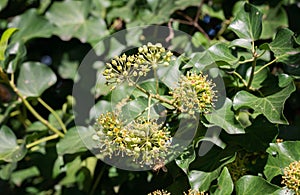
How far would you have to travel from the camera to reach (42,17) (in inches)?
97.3

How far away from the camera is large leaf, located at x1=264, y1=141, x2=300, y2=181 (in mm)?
1617

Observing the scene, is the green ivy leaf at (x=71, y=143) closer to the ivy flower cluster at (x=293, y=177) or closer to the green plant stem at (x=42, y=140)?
the green plant stem at (x=42, y=140)

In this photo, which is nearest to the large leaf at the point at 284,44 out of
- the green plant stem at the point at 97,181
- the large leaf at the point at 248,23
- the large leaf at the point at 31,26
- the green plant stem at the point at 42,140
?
the large leaf at the point at 248,23

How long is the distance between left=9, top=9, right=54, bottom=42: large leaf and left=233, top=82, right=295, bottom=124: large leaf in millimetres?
1095

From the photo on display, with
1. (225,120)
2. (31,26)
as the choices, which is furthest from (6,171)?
(225,120)

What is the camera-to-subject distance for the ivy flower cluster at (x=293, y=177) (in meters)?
1.48

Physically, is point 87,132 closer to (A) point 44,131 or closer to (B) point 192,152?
(A) point 44,131

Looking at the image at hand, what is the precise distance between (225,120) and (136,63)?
330 millimetres

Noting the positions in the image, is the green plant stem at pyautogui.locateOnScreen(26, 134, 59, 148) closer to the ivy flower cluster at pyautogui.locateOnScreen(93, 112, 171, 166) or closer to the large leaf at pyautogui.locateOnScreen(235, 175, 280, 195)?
the ivy flower cluster at pyautogui.locateOnScreen(93, 112, 171, 166)

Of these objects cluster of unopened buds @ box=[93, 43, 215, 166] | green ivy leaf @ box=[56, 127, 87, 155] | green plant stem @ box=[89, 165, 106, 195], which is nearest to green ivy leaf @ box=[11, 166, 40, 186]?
green plant stem @ box=[89, 165, 106, 195]

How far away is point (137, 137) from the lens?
144 cm

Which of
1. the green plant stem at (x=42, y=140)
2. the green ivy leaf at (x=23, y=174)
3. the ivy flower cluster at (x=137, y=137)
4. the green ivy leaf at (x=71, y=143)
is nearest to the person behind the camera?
the ivy flower cluster at (x=137, y=137)

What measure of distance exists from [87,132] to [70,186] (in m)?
0.47

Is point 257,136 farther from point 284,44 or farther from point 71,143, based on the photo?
point 71,143
